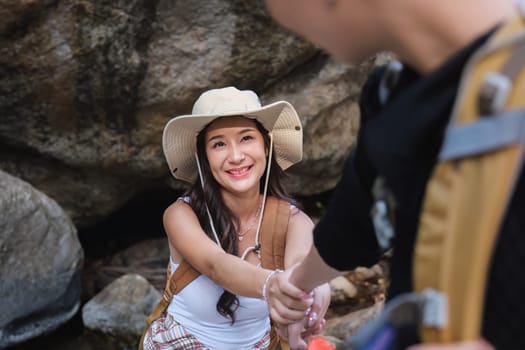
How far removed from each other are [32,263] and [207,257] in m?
1.64

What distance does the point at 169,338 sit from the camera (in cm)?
251

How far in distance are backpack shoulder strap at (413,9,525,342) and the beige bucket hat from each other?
1769 mm

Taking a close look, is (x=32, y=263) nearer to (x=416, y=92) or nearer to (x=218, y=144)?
(x=218, y=144)

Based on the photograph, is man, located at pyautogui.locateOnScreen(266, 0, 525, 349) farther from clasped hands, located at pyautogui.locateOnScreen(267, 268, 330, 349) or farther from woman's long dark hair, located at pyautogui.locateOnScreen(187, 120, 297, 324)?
woman's long dark hair, located at pyautogui.locateOnScreen(187, 120, 297, 324)

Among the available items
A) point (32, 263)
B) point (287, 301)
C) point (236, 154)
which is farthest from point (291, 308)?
point (32, 263)

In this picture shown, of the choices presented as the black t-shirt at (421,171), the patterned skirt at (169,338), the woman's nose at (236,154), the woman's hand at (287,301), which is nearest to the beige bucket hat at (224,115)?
the woman's nose at (236,154)

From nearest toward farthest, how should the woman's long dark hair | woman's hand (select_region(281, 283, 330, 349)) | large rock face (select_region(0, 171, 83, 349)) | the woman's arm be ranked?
woman's hand (select_region(281, 283, 330, 349)) < the woman's arm < the woman's long dark hair < large rock face (select_region(0, 171, 83, 349))

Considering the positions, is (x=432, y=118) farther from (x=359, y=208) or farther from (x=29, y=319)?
(x=29, y=319)

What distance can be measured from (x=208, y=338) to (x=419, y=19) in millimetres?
1961

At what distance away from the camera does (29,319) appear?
362 cm

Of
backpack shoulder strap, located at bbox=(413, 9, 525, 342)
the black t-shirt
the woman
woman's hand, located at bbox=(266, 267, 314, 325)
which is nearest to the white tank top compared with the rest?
the woman

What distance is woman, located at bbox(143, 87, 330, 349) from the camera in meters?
2.45

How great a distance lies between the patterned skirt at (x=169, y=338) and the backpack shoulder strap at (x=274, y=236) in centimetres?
38

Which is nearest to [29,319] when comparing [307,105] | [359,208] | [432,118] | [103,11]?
[103,11]
